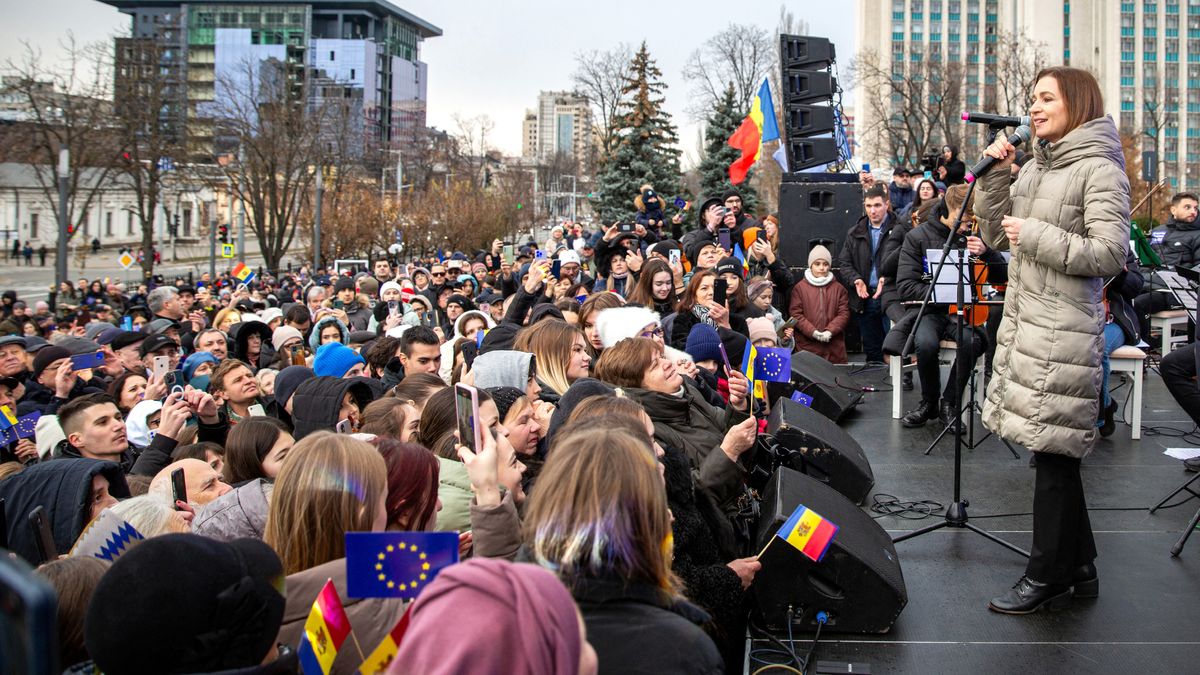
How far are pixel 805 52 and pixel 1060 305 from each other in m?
11.0

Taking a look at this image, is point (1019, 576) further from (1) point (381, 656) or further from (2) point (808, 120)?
(2) point (808, 120)

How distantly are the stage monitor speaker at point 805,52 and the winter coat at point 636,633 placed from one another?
13.4 metres

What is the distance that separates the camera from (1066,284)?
499 cm

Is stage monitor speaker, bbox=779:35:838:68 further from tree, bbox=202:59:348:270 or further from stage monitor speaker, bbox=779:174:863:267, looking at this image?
tree, bbox=202:59:348:270

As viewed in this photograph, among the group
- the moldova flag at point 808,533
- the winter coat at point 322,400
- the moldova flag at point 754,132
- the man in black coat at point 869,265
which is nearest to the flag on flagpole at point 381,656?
the moldova flag at point 808,533

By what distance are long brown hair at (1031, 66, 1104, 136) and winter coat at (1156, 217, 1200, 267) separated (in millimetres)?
9493

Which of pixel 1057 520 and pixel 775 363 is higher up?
pixel 775 363

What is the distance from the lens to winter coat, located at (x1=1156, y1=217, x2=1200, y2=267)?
13602mm

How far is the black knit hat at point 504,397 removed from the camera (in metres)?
5.77

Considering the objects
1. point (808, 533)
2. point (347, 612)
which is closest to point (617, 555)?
point (347, 612)


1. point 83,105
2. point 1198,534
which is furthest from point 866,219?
point 83,105

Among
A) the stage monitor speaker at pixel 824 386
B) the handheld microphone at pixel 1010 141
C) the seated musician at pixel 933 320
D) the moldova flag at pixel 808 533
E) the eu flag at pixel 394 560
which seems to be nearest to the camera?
the eu flag at pixel 394 560

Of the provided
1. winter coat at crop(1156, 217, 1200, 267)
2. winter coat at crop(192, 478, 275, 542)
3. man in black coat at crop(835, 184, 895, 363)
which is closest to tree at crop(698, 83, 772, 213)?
winter coat at crop(1156, 217, 1200, 267)

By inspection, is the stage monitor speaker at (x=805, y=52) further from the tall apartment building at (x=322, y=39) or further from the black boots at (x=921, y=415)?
the tall apartment building at (x=322, y=39)
